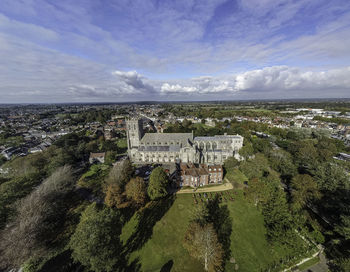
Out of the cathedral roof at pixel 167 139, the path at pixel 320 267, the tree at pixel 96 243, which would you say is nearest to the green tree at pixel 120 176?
the tree at pixel 96 243

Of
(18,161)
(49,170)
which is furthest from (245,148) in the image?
(18,161)

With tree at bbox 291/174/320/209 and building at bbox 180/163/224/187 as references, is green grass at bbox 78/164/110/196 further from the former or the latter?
tree at bbox 291/174/320/209

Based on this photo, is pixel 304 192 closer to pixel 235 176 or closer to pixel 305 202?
pixel 305 202

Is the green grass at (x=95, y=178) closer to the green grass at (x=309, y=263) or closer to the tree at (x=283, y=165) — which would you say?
the green grass at (x=309, y=263)

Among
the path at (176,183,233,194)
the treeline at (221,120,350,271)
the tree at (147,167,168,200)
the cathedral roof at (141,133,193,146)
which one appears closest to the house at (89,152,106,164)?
the cathedral roof at (141,133,193,146)

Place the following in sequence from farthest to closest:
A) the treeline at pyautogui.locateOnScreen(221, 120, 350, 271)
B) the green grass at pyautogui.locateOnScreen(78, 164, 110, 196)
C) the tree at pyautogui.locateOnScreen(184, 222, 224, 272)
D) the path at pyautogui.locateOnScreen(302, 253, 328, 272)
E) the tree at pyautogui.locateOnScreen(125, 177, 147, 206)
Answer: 1. the green grass at pyautogui.locateOnScreen(78, 164, 110, 196)
2. the tree at pyautogui.locateOnScreen(125, 177, 147, 206)
3. the treeline at pyautogui.locateOnScreen(221, 120, 350, 271)
4. the path at pyautogui.locateOnScreen(302, 253, 328, 272)
5. the tree at pyautogui.locateOnScreen(184, 222, 224, 272)

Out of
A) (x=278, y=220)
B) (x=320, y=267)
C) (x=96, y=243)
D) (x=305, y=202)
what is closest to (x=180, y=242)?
(x=96, y=243)
